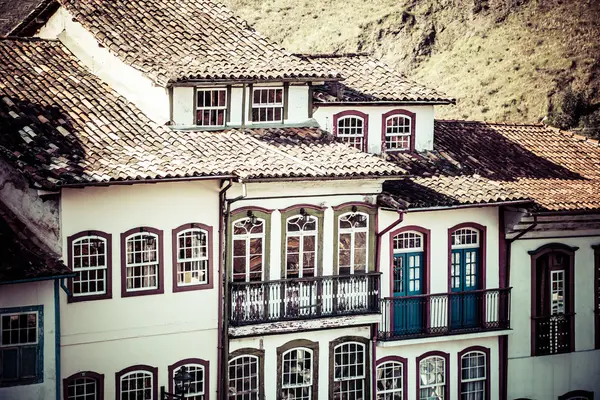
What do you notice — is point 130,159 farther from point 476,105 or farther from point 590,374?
→ point 476,105

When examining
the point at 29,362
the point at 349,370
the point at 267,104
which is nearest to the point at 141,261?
the point at 29,362

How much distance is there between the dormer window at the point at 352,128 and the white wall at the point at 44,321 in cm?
1009

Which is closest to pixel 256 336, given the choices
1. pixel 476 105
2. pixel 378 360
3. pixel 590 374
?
pixel 378 360

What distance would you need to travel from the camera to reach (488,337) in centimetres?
3903

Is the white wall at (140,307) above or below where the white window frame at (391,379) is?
above

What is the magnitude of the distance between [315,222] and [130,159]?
547 cm

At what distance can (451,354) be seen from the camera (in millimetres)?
38625

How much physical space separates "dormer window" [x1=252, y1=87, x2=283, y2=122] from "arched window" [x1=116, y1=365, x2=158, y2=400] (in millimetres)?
7022

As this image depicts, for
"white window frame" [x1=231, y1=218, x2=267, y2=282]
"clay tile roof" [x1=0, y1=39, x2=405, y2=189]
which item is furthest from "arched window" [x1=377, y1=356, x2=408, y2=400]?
"clay tile roof" [x1=0, y1=39, x2=405, y2=189]

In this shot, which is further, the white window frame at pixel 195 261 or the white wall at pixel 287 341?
the white wall at pixel 287 341

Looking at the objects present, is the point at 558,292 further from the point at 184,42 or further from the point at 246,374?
the point at 184,42

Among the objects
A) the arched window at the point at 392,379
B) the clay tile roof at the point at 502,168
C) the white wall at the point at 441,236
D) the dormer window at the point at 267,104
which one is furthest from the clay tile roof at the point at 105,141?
the arched window at the point at 392,379

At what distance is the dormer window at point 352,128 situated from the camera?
38.6 metres

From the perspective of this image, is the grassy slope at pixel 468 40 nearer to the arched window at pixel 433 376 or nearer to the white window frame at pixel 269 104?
the arched window at pixel 433 376
